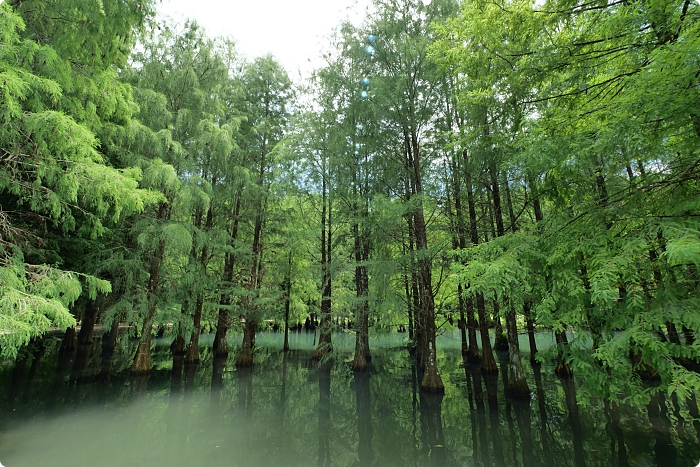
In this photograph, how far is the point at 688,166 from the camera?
3.16 m

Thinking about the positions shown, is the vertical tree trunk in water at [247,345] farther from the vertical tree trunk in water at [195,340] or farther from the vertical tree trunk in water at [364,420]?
the vertical tree trunk in water at [364,420]

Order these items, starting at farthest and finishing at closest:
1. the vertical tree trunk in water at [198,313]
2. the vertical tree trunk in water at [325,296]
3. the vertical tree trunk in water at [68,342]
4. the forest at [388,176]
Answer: the vertical tree trunk in water at [68,342], the vertical tree trunk in water at [198,313], the vertical tree trunk in water at [325,296], the forest at [388,176]

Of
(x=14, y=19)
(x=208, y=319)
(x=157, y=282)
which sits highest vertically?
(x=14, y=19)

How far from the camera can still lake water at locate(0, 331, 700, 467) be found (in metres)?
4.96

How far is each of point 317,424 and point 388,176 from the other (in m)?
7.61

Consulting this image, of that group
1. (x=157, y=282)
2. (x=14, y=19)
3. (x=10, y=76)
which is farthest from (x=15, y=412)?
(x=14, y=19)

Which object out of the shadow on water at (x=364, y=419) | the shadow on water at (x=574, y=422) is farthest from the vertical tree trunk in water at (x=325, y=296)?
the shadow on water at (x=574, y=422)

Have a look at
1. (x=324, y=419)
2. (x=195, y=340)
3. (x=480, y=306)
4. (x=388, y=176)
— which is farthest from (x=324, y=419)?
(x=195, y=340)

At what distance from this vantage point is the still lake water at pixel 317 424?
16.3 ft

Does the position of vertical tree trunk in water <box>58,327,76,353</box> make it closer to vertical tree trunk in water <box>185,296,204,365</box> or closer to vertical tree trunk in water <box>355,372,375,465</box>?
vertical tree trunk in water <box>185,296,204,365</box>

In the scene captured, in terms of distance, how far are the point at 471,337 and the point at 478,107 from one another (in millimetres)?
12423

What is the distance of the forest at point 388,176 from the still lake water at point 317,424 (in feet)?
4.44

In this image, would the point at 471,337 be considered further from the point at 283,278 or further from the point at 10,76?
the point at 10,76

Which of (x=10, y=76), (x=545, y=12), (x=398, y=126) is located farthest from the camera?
(x=398, y=126)
